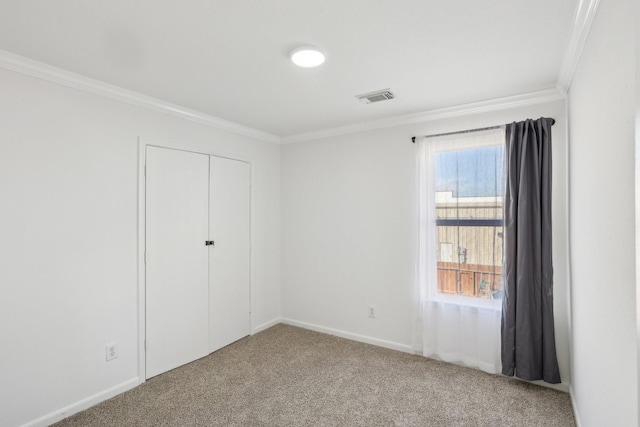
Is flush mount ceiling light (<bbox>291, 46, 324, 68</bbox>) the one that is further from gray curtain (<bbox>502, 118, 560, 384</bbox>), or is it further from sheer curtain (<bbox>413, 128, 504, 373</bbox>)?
gray curtain (<bbox>502, 118, 560, 384</bbox>)

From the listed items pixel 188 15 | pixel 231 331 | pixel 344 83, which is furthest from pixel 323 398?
pixel 188 15

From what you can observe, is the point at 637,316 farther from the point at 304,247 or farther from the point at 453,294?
the point at 304,247

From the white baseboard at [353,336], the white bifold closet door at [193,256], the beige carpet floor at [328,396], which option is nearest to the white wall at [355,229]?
the white baseboard at [353,336]

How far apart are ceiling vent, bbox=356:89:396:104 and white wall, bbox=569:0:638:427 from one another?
128 cm

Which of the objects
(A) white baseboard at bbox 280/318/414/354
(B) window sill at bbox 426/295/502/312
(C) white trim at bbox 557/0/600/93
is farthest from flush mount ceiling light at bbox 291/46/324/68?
(A) white baseboard at bbox 280/318/414/354

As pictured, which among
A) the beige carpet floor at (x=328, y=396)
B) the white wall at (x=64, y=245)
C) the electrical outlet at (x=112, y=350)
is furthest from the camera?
the electrical outlet at (x=112, y=350)

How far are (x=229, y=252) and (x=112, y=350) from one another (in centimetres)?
141

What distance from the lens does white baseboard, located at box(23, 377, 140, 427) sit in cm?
221

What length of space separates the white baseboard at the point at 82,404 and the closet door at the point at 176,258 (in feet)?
0.62

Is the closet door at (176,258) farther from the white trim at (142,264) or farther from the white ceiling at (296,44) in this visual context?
the white ceiling at (296,44)

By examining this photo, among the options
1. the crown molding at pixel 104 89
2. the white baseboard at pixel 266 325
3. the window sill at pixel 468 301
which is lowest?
the white baseboard at pixel 266 325

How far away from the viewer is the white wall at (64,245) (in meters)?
2.12

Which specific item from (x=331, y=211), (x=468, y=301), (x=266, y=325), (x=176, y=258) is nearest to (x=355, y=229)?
(x=331, y=211)

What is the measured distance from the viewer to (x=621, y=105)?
1182 millimetres
